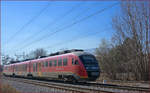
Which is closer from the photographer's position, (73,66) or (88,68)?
(88,68)

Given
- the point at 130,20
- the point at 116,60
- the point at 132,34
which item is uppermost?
the point at 130,20

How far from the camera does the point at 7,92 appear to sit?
481 inches

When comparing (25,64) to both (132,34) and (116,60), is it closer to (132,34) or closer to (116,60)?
(116,60)

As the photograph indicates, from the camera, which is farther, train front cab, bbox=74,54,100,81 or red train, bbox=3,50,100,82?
red train, bbox=3,50,100,82

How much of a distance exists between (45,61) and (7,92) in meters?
12.6

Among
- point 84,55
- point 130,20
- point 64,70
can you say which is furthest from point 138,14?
point 64,70

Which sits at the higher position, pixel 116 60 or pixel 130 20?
pixel 130 20

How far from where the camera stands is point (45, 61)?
24750 mm

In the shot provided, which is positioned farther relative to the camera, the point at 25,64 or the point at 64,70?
the point at 25,64

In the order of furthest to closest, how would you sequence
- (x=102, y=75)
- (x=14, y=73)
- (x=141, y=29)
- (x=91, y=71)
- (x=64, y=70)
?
(x=14, y=73) < (x=102, y=75) < (x=141, y=29) < (x=64, y=70) < (x=91, y=71)

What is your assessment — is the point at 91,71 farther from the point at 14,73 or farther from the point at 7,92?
the point at 14,73

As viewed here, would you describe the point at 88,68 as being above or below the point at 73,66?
below

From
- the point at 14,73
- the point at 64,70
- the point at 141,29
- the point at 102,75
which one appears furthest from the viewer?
the point at 14,73

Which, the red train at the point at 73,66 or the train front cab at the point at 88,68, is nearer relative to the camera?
the train front cab at the point at 88,68
